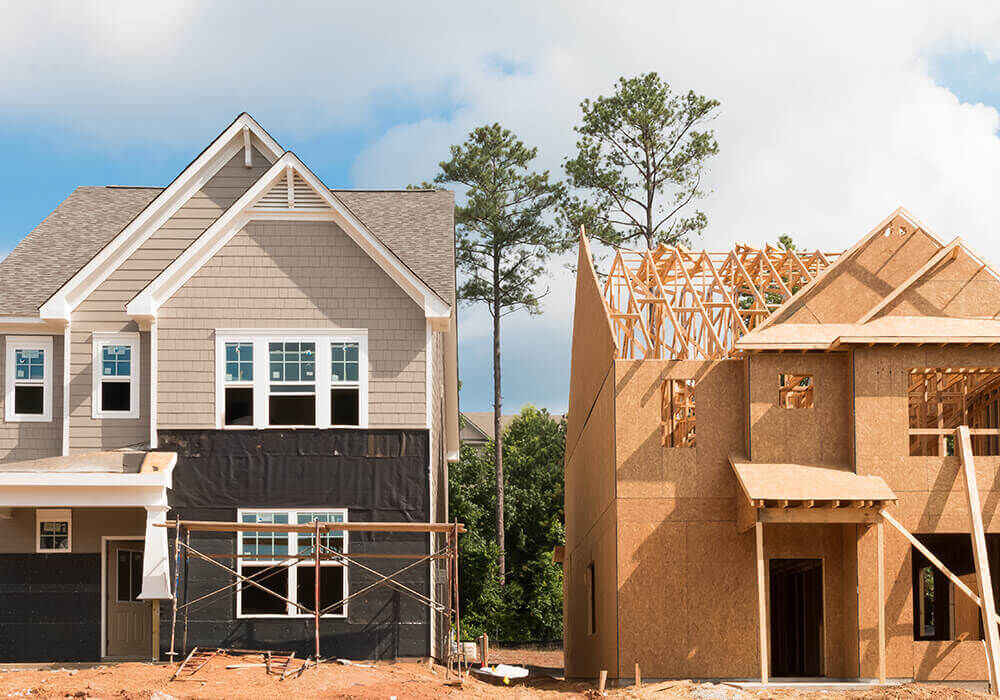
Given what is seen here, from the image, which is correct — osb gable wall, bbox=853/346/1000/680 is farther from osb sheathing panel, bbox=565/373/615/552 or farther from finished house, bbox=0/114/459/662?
finished house, bbox=0/114/459/662

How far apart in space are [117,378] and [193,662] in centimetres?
607

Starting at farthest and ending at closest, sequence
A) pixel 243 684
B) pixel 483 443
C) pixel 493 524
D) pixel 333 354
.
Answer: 1. pixel 483 443
2. pixel 493 524
3. pixel 333 354
4. pixel 243 684

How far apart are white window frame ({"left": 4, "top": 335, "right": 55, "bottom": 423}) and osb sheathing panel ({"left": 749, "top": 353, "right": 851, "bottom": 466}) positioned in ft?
44.8

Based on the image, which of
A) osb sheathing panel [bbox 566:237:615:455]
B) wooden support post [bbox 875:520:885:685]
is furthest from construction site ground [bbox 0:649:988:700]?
osb sheathing panel [bbox 566:237:615:455]

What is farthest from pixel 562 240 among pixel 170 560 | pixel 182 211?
pixel 170 560

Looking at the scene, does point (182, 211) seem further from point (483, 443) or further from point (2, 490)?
point (483, 443)

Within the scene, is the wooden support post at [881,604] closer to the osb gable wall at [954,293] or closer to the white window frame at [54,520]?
the osb gable wall at [954,293]

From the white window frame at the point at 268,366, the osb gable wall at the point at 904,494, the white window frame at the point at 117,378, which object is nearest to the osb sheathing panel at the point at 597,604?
the osb gable wall at the point at 904,494

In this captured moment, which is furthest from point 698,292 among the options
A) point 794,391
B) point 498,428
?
point 498,428

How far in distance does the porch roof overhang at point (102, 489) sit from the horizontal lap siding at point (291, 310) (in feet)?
4.98

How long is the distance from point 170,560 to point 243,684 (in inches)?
167

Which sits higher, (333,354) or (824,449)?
(333,354)

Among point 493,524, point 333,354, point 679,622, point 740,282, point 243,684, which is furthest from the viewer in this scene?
point 493,524

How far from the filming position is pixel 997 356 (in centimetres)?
2023
